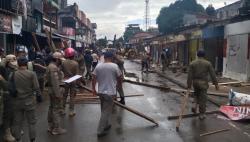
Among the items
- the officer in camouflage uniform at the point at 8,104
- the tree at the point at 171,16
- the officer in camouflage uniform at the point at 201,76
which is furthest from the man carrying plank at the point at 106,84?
the tree at the point at 171,16

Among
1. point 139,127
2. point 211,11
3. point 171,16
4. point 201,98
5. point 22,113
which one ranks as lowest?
point 139,127

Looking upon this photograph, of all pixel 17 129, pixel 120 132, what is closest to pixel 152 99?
pixel 120 132

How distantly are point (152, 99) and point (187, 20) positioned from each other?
51390 mm

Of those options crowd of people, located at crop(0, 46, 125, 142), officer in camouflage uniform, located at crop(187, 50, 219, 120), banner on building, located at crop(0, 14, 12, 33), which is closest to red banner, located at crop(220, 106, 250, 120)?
officer in camouflage uniform, located at crop(187, 50, 219, 120)

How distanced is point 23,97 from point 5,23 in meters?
12.7

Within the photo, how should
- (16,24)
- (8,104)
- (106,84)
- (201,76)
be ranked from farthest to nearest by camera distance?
(16,24) < (201,76) < (106,84) < (8,104)

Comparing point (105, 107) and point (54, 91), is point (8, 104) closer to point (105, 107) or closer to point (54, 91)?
point (54, 91)

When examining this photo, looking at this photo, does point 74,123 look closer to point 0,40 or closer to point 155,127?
point 155,127

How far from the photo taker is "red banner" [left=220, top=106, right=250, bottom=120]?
1206 centimetres

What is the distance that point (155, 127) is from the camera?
11.2 m

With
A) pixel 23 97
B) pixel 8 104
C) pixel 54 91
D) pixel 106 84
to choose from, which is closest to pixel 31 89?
pixel 23 97

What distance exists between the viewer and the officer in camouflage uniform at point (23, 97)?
8.57m

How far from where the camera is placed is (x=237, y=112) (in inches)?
490

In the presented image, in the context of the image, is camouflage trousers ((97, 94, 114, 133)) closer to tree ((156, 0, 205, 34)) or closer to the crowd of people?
the crowd of people
